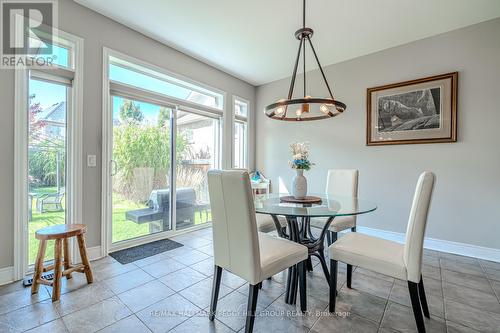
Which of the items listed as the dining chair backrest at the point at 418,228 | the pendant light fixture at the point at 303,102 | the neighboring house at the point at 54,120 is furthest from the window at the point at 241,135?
the dining chair backrest at the point at 418,228

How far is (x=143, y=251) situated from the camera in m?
2.91

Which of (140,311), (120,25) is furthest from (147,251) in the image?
(120,25)

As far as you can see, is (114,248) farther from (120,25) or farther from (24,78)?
(120,25)

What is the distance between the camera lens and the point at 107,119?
2.74 metres

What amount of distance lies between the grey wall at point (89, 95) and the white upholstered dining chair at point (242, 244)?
5.93 ft

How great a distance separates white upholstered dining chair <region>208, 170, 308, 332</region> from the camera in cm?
143

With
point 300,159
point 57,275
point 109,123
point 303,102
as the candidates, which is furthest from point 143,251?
point 303,102

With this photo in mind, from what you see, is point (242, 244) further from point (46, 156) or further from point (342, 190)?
point (46, 156)

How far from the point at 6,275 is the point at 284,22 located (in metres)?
3.83

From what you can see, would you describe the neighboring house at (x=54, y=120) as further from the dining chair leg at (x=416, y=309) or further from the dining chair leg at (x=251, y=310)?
the dining chair leg at (x=416, y=309)

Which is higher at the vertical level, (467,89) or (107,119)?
(467,89)

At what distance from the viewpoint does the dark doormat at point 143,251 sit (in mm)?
2688

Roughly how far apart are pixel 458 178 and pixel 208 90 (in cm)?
380

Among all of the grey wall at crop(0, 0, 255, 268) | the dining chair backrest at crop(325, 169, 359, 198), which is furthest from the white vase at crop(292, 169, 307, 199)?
the grey wall at crop(0, 0, 255, 268)
